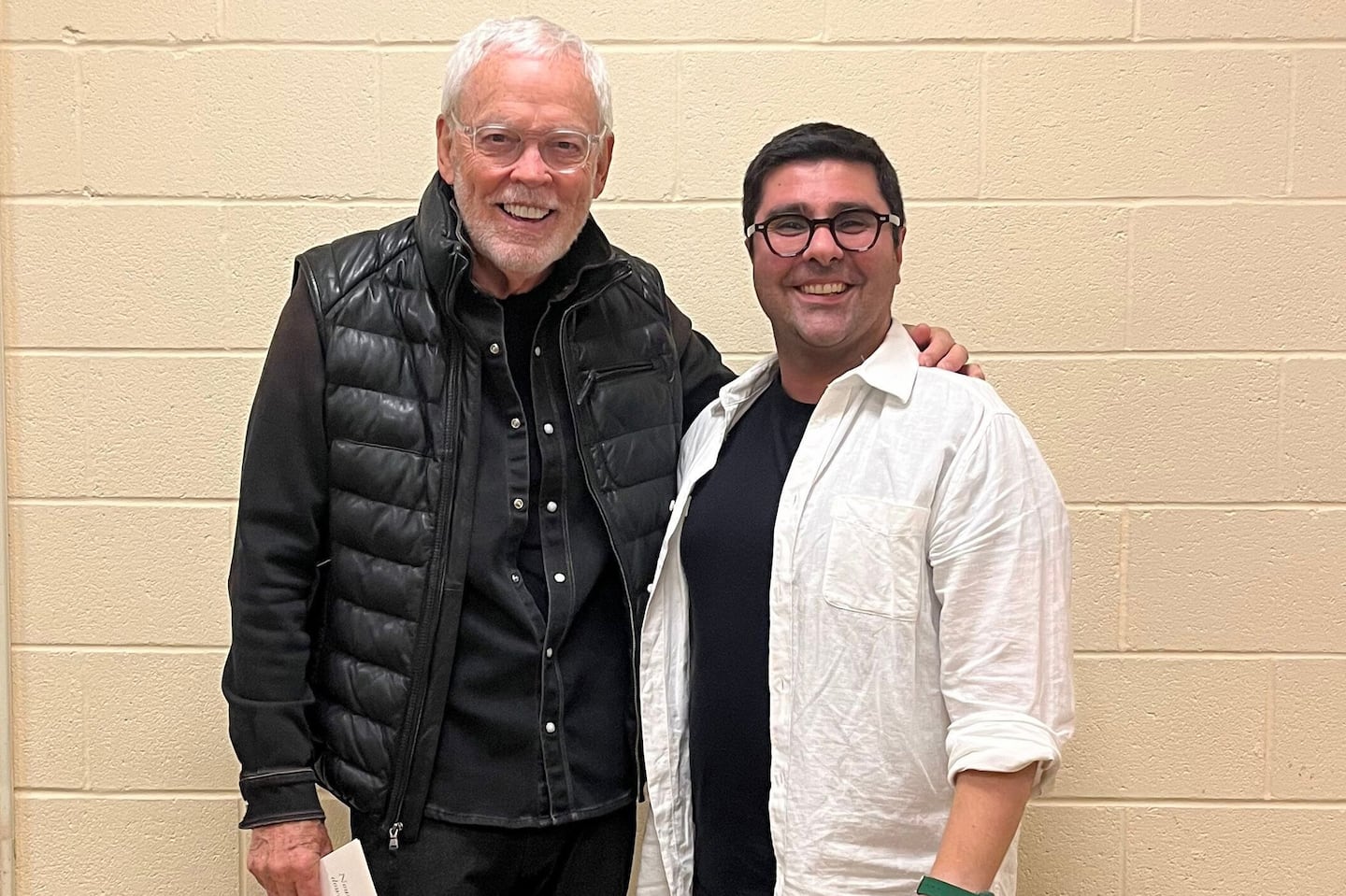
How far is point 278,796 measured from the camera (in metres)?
1.46

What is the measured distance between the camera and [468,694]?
4.92 ft

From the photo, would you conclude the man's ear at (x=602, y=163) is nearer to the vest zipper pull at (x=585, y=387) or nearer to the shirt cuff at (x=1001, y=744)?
the vest zipper pull at (x=585, y=387)

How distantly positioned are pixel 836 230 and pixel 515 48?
487 mm

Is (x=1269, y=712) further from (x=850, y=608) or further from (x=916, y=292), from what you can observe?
(x=850, y=608)

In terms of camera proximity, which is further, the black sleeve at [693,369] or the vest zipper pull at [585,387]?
the black sleeve at [693,369]

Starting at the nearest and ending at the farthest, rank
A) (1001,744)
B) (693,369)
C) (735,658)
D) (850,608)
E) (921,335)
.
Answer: (1001,744) < (850,608) < (735,658) < (921,335) < (693,369)

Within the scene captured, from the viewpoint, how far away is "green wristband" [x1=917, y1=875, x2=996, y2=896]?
4.00ft

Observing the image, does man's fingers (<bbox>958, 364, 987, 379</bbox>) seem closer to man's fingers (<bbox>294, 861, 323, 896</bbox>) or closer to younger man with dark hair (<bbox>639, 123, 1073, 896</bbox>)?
younger man with dark hair (<bbox>639, 123, 1073, 896</bbox>)

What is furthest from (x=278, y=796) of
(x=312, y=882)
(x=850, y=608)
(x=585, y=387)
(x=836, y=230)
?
(x=836, y=230)

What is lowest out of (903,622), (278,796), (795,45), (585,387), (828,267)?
(278,796)

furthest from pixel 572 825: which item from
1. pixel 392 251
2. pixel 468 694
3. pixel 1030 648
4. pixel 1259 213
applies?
pixel 1259 213

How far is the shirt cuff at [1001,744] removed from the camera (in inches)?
47.7

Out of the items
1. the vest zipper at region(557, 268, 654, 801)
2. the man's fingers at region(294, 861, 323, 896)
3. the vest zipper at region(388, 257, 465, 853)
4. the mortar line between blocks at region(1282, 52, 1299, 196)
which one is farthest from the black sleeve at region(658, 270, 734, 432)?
the mortar line between blocks at region(1282, 52, 1299, 196)

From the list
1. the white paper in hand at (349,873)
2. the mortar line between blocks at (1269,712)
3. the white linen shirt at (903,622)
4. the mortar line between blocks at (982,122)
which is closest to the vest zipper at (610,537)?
the white linen shirt at (903,622)
